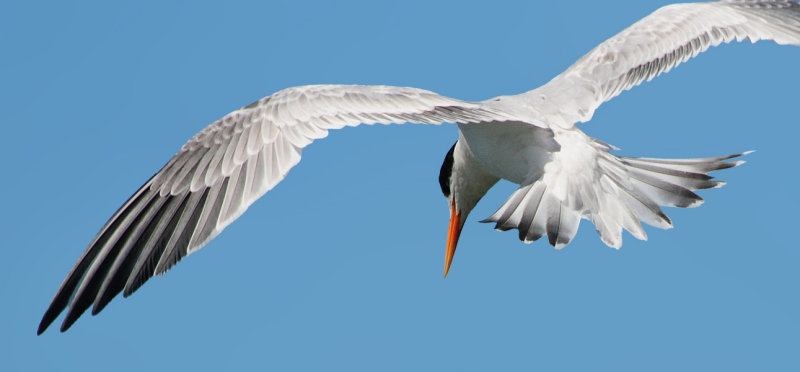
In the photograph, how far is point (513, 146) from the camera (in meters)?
5.75

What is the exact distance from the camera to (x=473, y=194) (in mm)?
6855

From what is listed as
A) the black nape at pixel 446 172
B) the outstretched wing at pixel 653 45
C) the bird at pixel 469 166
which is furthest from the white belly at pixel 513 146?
the black nape at pixel 446 172

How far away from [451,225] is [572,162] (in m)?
1.68

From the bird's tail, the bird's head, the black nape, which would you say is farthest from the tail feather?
the black nape

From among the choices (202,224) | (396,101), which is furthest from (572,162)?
(202,224)

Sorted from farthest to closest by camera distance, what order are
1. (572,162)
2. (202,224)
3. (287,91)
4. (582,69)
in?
(582,69) → (572,162) → (287,91) → (202,224)

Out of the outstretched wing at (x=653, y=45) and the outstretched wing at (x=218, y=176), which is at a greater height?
the outstretched wing at (x=653, y=45)

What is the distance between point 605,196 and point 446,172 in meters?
1.69

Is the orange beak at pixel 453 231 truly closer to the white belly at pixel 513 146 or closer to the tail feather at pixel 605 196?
the white belly at pixel 513 146

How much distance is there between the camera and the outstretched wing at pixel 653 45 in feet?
20.8

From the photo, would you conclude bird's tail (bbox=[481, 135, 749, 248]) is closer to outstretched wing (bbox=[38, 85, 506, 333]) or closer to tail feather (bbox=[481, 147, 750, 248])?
tail feather (bbox=[481, 147, 750, 248])

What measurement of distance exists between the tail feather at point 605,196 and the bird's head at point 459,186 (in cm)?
94

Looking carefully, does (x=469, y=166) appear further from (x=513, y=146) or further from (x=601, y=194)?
(x=601, y=194)

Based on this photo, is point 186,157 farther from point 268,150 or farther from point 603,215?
point 603,215
